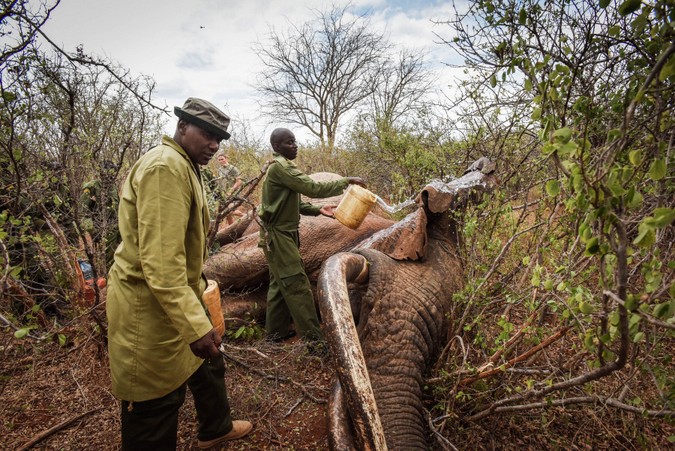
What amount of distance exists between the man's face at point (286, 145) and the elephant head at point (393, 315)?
1.53 meters

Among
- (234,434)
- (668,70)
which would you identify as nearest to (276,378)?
(234,434)

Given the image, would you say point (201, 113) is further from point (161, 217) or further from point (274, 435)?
point (274, 435)

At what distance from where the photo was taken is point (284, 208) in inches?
152

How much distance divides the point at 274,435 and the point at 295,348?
0.85 meters

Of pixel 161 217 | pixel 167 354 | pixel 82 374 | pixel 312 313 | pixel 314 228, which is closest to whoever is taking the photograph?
pixel 161 217

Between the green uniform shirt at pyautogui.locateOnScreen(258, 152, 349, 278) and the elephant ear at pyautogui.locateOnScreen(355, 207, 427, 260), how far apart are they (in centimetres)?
102

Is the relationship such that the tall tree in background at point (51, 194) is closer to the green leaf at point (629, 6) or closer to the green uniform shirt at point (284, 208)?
the green uniform shirt at point (284, 208)

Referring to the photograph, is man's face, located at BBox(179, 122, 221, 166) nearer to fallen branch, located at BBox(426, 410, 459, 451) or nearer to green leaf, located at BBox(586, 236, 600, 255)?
green leaf, located at BBox(586, 236, 600, 255)

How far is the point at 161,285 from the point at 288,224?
224 centimetres

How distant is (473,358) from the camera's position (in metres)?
2.73

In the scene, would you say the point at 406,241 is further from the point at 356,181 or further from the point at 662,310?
the point at 662,310

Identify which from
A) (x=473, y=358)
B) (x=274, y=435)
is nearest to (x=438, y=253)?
(x=473, y=358)

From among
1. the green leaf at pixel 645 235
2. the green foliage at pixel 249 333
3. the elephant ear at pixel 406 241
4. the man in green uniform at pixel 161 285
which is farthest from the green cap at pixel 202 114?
the green foliage at pixel 249 333

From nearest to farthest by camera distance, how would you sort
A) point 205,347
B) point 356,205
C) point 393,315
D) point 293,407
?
point 205,347
point 393,315
point 293,407
point 356,205
